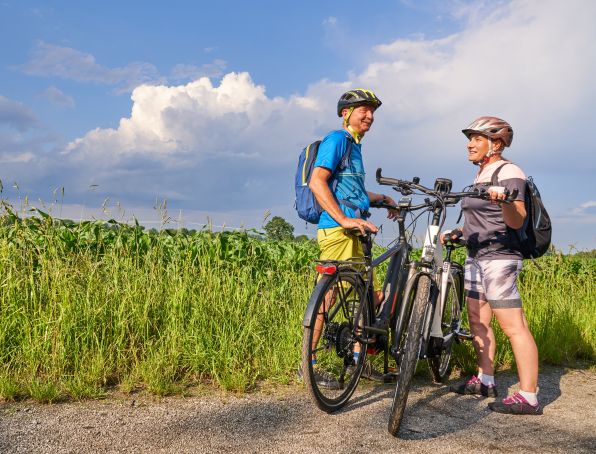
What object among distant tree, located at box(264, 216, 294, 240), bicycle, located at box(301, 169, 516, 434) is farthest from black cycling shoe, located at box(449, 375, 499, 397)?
distant tree, located at box(264, 216, 294, 240)

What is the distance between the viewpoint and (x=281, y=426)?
411 cm

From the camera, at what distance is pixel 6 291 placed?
222 inches

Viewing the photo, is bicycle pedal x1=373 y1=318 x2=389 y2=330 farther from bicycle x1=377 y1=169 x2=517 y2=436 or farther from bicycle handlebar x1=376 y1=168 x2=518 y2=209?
bicycle handlebar x1=376 y1=168 x2=518 y2=209

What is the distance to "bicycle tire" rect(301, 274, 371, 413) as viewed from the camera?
4.20 meters

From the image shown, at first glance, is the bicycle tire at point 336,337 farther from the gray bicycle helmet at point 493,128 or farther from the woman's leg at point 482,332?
the gray bicycle helmet at point 493,128

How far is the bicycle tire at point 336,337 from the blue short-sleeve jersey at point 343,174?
582mm

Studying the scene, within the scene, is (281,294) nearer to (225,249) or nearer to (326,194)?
(225,249)

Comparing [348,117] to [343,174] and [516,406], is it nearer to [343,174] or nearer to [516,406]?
[343,174]

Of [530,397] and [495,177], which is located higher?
[495,177]

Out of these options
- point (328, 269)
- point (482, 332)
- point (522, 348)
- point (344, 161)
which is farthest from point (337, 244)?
point (522, 348)

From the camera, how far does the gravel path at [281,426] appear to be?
3789 millimetres

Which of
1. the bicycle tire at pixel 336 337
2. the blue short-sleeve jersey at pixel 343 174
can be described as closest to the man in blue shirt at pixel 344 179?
the blue short-sleeve jersey at pixel 343 174

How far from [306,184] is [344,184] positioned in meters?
0.31

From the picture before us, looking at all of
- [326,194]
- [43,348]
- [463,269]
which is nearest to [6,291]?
[43,348]
